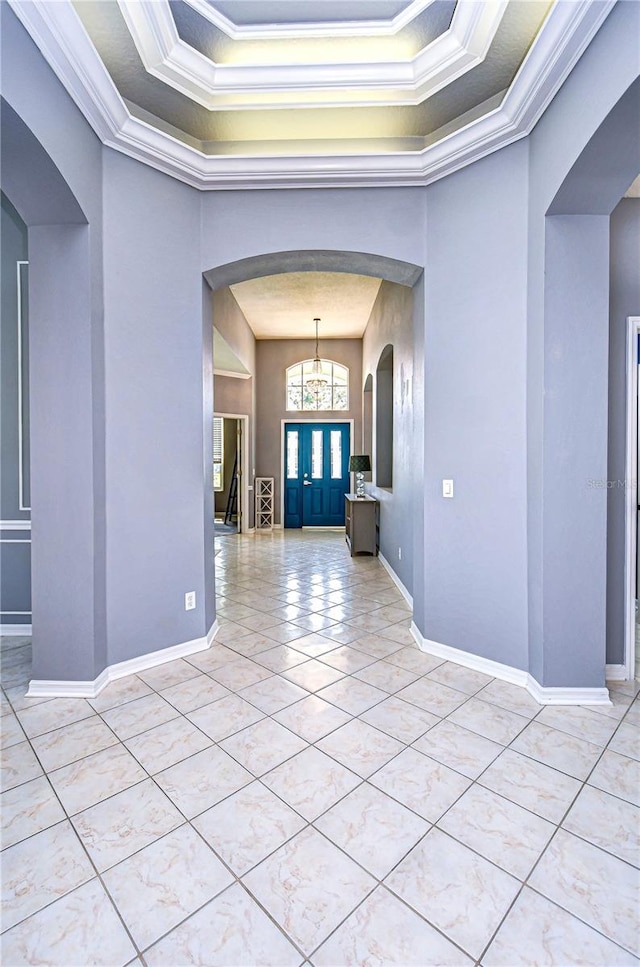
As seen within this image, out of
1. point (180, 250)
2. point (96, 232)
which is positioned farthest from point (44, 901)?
point (180, 250)

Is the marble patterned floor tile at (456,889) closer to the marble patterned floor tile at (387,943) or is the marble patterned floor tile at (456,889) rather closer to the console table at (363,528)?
the marble patterned floor tile at (387,943)

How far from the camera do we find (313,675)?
115 inches

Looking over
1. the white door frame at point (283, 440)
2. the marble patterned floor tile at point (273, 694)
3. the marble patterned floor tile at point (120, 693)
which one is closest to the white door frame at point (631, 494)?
the marble patterned floor tile at point (273, 694)

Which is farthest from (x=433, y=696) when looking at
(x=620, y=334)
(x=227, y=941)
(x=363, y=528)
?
(x=363, y=528)

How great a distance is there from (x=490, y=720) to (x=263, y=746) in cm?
116

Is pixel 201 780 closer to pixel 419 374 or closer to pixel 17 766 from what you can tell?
pixel 17 766

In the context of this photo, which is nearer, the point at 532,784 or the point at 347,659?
the point at 532,784

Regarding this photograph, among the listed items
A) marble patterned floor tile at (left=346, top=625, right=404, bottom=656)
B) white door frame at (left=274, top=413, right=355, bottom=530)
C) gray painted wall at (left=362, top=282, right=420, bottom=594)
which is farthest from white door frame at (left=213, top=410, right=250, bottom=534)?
marble patterned floor tile at (left=346, top=625, right=404, bottom=656)

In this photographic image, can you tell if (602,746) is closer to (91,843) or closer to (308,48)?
(91,843)

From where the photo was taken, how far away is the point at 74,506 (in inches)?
104

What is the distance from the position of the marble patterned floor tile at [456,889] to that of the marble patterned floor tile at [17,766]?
5.07ft

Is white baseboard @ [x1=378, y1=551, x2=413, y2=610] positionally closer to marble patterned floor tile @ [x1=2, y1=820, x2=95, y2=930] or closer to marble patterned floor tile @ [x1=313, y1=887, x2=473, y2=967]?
marble patterned floor tile @ [x1=313, y1=887, x2=473, y2=967]

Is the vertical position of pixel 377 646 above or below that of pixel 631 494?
below

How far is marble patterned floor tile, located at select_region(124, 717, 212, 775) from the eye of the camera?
208cm
